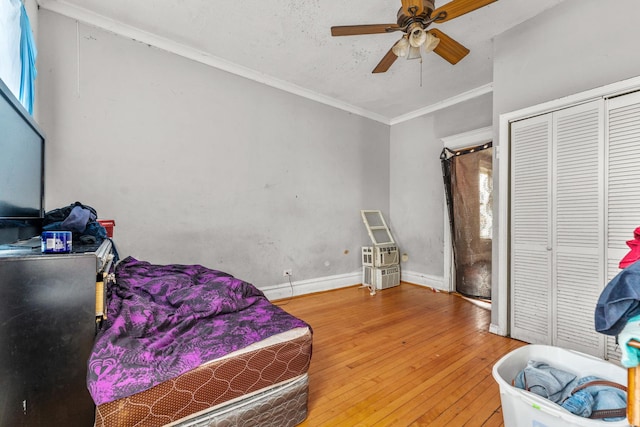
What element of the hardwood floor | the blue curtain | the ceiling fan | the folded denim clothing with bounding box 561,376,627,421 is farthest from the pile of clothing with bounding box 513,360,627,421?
the blue curtain

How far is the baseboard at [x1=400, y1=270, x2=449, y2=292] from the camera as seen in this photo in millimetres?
3932

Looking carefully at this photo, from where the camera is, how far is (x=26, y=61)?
1670 millimetres

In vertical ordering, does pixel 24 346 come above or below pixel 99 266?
below

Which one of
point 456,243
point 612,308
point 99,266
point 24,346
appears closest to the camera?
point 612,308

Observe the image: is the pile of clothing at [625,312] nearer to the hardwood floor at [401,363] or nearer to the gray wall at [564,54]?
the hardwood floor at [401,363]

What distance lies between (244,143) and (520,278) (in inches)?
118

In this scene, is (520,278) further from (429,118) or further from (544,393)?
(429,118)

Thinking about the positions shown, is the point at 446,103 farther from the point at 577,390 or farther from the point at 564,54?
the point at 577,390

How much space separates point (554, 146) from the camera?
2152 millimetres

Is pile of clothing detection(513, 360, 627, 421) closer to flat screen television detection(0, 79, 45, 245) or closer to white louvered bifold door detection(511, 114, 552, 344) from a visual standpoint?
white louvered bifold door detection(511, 114, 552, 344)

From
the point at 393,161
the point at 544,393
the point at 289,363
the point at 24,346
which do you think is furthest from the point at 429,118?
the point at 24,346

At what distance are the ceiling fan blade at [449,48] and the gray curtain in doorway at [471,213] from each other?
1.57 metres

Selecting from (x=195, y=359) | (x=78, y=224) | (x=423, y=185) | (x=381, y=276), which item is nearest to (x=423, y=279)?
(x=381, y=276)

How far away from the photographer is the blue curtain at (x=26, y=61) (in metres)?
1.62
